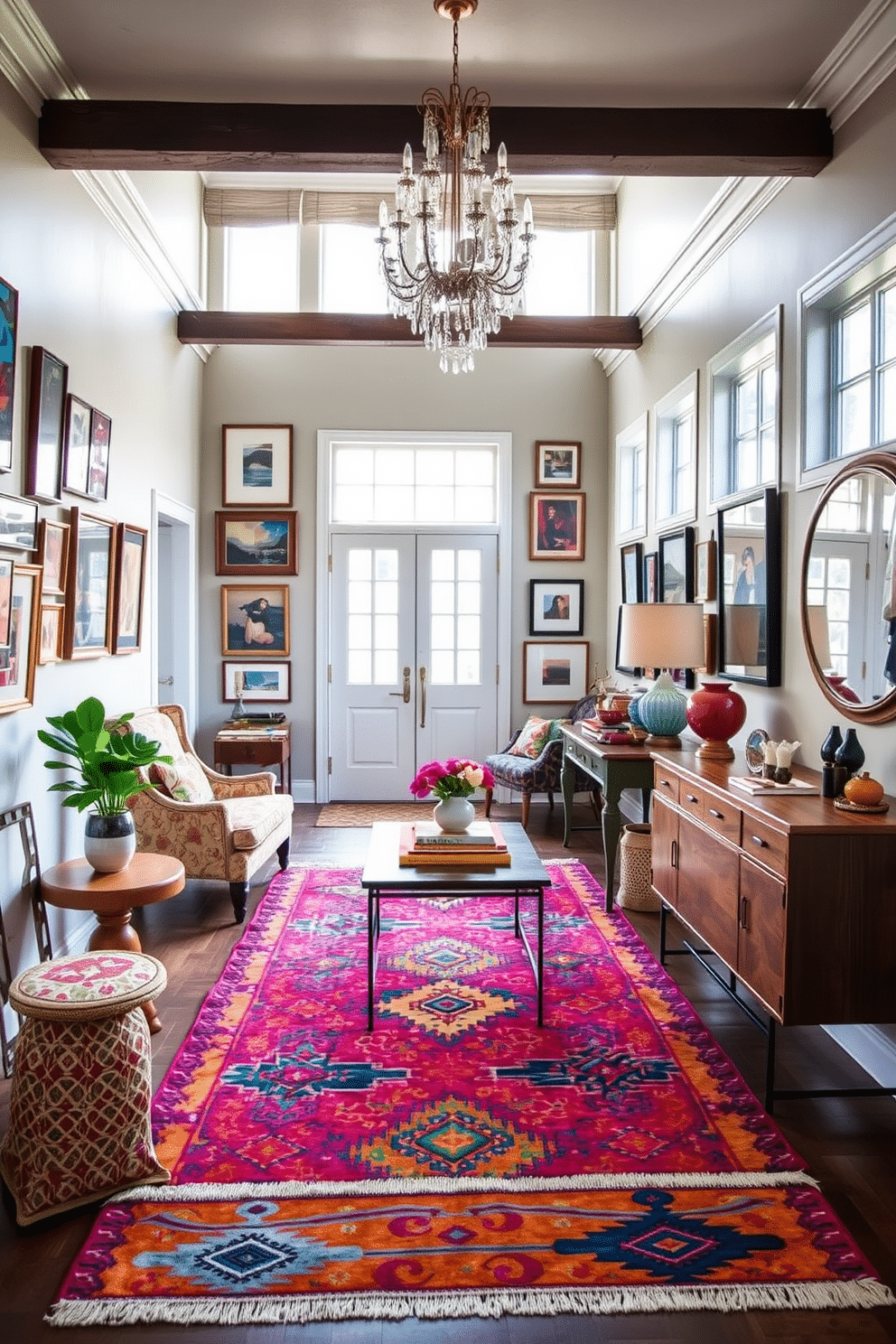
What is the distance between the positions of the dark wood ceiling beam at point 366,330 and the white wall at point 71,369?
1.21 feet

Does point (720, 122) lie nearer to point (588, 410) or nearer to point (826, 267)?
point (826, 267)

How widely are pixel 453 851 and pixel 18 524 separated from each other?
7.05 ft

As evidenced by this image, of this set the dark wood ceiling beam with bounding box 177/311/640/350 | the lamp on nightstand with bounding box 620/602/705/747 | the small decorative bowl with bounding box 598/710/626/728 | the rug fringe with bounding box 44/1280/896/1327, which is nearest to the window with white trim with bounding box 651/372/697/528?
the dark wood ceiling beam with bounding box 177/311/640/350

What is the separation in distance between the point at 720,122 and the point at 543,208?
3.87m

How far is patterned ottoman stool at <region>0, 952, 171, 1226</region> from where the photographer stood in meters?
2.33

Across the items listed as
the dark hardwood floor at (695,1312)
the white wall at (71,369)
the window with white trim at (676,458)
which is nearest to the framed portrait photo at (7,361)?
the white wall at (71,369)

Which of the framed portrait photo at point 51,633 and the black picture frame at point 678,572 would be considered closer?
the framed portrait photo at point 51,633

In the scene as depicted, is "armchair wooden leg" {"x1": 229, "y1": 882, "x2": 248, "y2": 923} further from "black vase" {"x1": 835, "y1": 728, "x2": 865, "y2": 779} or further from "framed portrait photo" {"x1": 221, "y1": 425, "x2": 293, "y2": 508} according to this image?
"framed portrait photo" {"x1": 221, "y1": 425, "x2": 293, "y2": 508}

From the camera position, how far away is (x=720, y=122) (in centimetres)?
370

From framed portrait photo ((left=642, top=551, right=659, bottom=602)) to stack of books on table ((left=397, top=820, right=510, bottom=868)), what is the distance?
2.79 meters

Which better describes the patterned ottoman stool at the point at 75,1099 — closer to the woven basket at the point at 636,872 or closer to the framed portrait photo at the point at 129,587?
the framed portrait photo at the point at 129,587

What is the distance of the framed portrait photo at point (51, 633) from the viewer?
3.83 m

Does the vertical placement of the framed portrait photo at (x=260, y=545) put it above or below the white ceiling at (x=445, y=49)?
below

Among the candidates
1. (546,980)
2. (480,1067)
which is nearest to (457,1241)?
(480,1067)
